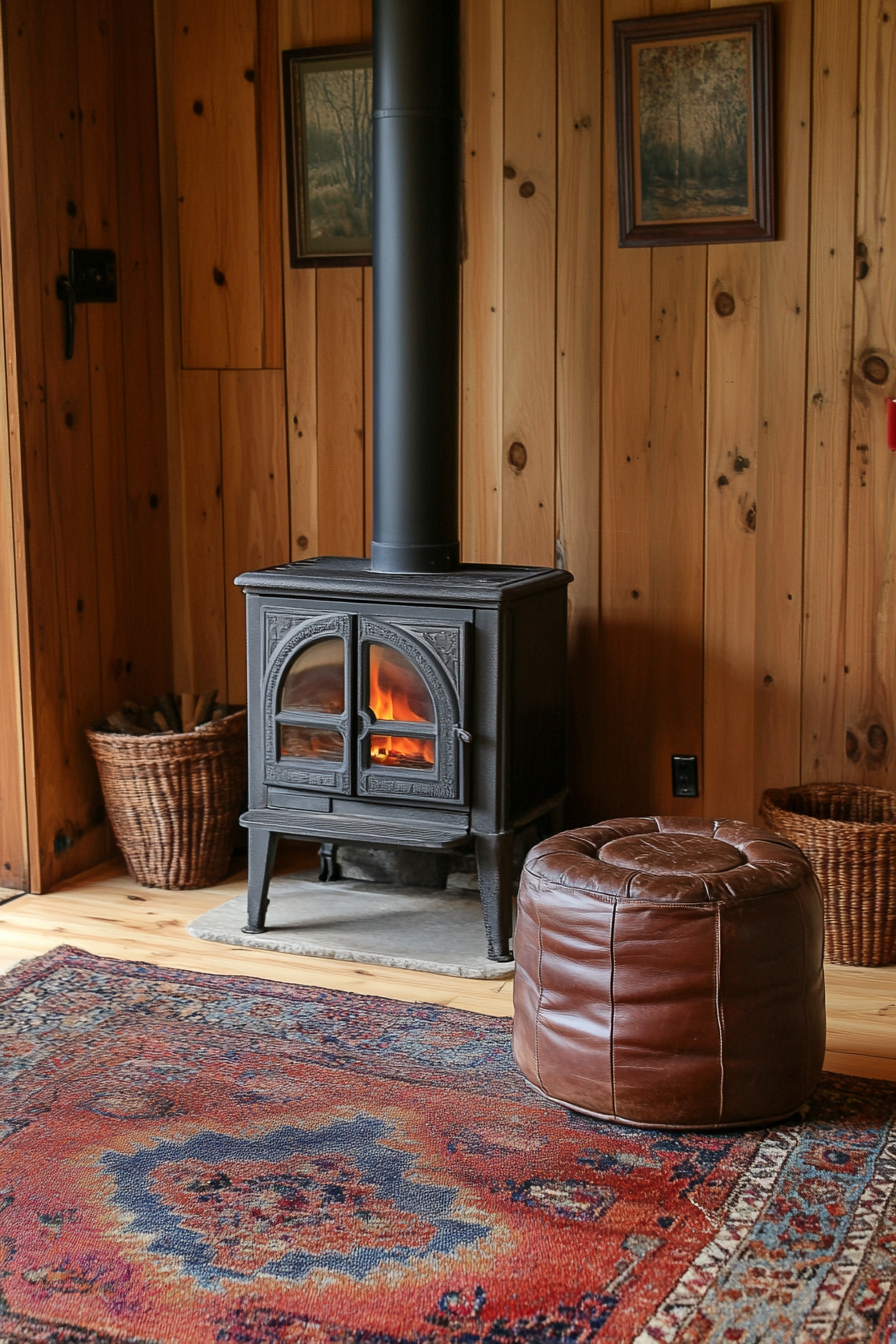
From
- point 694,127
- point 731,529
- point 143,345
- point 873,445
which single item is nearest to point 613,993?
point 731,529

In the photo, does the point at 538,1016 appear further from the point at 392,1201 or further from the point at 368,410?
the point at 368,410

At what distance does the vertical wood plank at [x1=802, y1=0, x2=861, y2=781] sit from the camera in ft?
10.4

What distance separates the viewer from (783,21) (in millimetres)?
3191

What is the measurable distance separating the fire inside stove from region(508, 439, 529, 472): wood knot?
705 mm

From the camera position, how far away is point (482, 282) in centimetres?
354

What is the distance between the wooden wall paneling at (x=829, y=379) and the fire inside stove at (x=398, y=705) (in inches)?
36.5

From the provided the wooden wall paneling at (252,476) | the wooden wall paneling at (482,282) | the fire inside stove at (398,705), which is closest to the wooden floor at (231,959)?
the fire inside stove at (398,705)

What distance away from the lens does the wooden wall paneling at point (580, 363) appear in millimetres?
3377

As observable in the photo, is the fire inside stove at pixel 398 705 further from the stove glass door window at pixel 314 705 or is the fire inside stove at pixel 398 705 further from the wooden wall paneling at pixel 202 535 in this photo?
the wooden wall paneling at pixel 202 535

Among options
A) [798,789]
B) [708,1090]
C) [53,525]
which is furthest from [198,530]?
[708,1090]

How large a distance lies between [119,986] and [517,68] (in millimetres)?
2282

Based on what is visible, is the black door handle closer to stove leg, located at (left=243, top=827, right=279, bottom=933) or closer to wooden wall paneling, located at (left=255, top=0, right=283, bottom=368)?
wooden wall paneling, located at (left=255, top=0, right=283, bottom=368)

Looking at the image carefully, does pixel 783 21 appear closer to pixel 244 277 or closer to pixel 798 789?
pixel 244 277

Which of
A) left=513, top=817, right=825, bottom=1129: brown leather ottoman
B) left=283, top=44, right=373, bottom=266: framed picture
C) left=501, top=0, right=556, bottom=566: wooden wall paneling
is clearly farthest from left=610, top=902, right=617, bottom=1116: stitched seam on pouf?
→ left=283, top=44, right=373, bottom=266: framed picture
